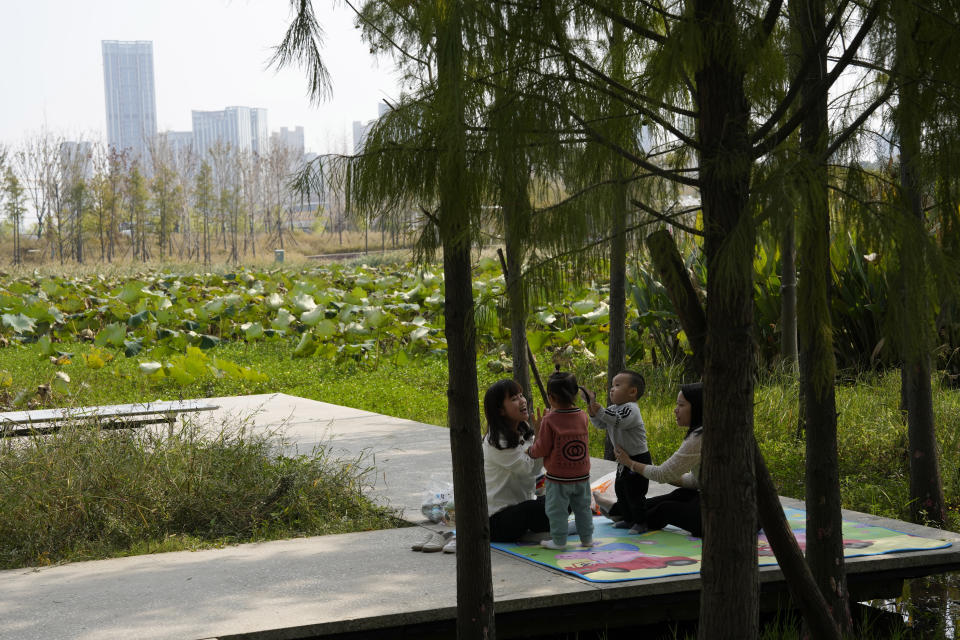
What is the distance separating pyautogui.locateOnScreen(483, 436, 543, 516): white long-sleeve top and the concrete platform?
36cm

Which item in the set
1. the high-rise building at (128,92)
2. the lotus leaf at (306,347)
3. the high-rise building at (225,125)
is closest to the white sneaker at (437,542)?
the lotus leaf at (306,347)

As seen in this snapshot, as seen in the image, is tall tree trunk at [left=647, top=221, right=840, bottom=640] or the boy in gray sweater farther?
the boy in gray sweater

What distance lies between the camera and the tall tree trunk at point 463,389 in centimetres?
248

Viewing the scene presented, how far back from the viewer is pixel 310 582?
3.82 metres

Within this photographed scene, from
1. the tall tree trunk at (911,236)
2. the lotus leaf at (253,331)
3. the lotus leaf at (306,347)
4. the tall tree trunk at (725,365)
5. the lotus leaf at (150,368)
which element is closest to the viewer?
the tall tree trunk at (911,236)

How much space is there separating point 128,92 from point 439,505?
635ft

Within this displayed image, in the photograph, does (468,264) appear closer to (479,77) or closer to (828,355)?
(479,77)

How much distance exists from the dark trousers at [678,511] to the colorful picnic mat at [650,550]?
46mm

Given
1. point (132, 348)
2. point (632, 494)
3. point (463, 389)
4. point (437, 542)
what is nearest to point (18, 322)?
point (132, 348)

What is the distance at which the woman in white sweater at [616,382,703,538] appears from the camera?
4.24 metres

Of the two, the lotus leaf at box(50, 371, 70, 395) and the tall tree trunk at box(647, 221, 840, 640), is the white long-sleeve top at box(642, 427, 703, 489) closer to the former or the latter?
the tall tree trunk at box(647, 221, 840, 640)

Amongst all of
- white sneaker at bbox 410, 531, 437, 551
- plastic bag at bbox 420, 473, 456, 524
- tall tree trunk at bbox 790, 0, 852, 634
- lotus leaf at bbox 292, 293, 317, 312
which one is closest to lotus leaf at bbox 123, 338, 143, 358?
lotus leaf at bbox 292, 293, 317, 312

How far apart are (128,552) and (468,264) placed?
2704mm

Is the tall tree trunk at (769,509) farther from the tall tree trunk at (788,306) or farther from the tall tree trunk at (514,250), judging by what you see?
the tall tree trunk at (788,306)
